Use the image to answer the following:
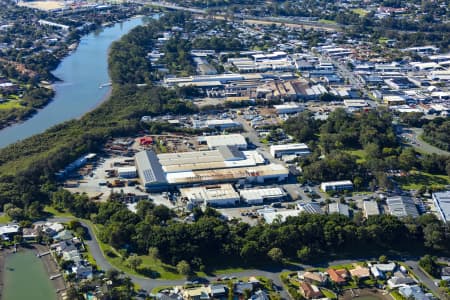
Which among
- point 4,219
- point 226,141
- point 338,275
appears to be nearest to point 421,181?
point 338,275

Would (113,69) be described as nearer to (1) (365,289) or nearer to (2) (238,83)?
(2) (238,83)

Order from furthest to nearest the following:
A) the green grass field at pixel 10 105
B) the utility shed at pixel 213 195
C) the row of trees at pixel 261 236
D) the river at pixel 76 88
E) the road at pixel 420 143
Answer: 1. the green grass field at pixel 10 105
2. the river at pixel 76 88
3. the road at pixel 420 143
4. the utility shed at pixel 213 195
5. the row of trees at pixel 261 236


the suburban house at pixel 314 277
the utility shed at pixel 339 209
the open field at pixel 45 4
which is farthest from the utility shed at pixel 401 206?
the open field at pixel 45 4

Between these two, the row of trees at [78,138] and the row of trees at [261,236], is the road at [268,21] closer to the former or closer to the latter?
the row of trees at [78,138]

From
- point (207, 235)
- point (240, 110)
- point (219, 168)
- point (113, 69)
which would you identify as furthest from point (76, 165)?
point (113, 69)

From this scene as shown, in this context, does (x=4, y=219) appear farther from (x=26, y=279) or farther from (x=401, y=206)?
(x=401, y=206)

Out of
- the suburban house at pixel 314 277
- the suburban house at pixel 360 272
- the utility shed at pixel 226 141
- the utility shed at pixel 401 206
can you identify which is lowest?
the suburban house at pixel 360 272
